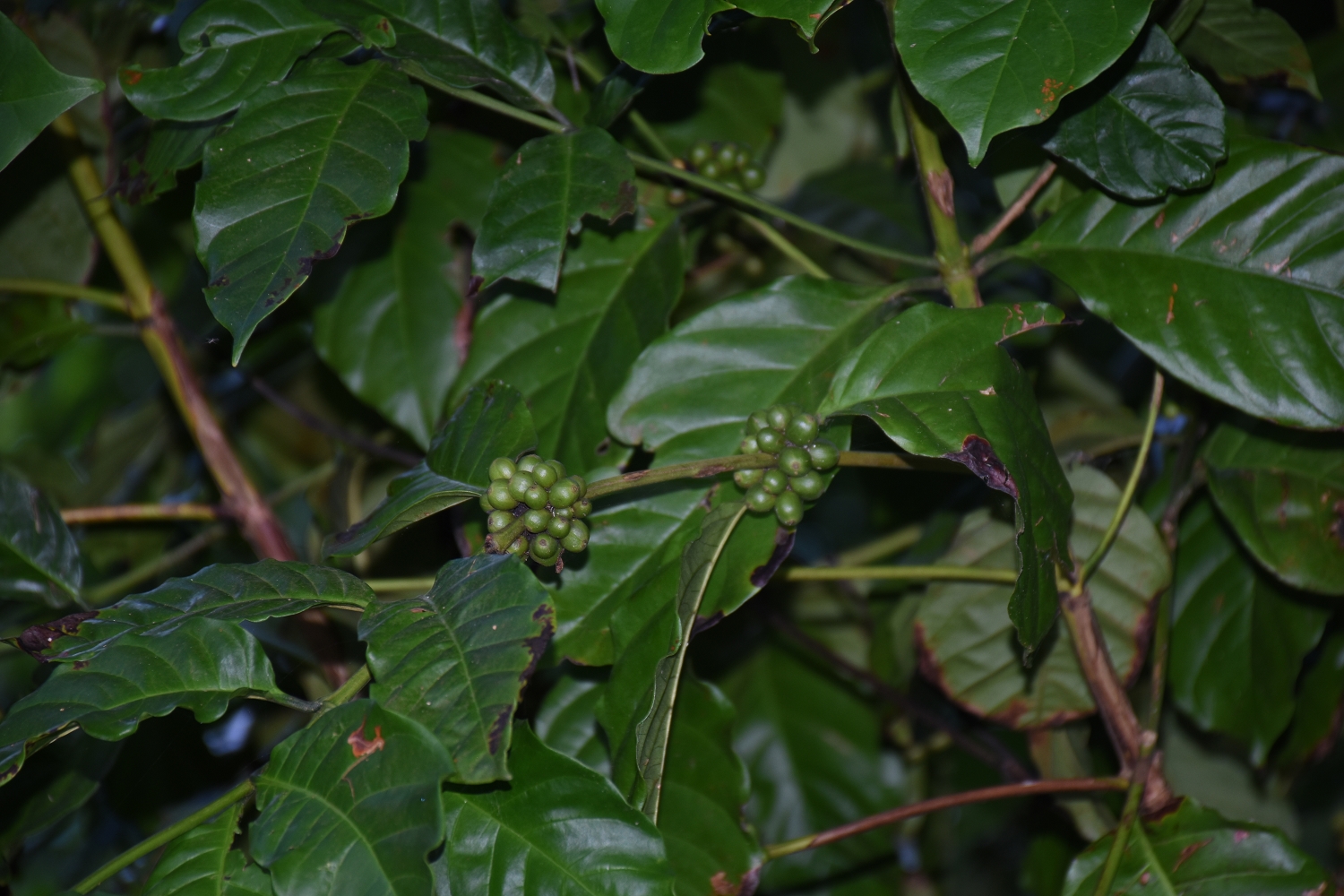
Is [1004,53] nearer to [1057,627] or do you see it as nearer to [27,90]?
[1057,627]

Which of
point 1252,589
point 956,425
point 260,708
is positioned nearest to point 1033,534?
point 956,425

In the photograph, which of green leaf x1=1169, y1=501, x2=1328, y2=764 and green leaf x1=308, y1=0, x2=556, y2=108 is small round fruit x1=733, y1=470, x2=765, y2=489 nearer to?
green leaf x1=308, y1=0, x2=556, y2=108

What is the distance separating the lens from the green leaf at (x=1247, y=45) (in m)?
A: 1.12

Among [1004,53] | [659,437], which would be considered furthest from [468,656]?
[1004,53]

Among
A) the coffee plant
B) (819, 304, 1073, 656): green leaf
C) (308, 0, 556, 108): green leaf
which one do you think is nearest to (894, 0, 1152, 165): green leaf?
the coffee plant

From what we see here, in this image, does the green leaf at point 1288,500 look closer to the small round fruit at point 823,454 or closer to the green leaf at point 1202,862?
the green leaf at point 1202,862

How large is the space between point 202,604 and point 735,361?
500 millimetres

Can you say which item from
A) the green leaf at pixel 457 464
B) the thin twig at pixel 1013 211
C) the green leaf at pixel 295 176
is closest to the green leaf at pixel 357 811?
the green leaf at pixel 457 464

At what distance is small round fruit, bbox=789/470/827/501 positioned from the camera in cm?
80

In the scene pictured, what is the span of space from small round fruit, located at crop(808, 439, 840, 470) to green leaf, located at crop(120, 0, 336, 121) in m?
0.57

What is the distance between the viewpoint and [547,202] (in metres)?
0.92

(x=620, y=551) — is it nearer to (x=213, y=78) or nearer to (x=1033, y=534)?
(x=1033, y=534)

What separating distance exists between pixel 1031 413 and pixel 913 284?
8.2 inches

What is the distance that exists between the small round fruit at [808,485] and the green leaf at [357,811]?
1.15ft
